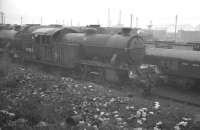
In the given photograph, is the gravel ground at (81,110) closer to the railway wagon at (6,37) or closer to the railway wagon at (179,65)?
the railway wagon at (179,65)

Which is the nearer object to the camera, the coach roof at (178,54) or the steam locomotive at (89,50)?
the coach roof at (178,54)

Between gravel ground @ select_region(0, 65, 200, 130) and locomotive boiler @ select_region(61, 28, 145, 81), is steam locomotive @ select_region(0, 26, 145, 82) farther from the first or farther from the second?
gravel ground @ select_region(0, 65, 200, 130)

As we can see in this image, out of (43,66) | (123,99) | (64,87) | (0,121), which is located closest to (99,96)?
(123,99)

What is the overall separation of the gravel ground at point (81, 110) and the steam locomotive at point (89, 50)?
7.52 feet

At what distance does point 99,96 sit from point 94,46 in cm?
462

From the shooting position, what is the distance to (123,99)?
1190 centimetres

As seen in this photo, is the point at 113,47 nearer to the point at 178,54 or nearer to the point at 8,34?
the point at 178,54

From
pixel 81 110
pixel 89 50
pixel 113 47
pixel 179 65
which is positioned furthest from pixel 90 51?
pixel 81 110

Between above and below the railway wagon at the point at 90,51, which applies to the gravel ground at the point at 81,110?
below

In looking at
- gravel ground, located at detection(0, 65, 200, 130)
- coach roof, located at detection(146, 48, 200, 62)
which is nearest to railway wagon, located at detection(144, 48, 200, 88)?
coach roof, located at detection(146, 48, 200, 62)

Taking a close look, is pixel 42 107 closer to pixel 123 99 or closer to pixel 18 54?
pixel 123 99

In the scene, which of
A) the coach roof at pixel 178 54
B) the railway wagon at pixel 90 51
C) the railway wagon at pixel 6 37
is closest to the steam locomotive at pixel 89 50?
the railway wagon at pixel 90 51

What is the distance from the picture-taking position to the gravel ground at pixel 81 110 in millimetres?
8531

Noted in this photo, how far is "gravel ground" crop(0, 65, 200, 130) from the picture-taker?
336 inches
